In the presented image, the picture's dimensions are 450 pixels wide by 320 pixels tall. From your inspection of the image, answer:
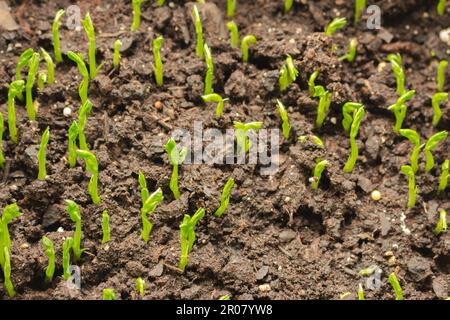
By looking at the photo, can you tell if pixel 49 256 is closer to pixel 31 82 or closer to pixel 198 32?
pixel 31 82

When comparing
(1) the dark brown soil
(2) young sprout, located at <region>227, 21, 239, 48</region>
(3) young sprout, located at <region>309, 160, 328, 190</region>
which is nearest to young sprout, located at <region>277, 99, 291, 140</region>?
(1) the dark brown soil

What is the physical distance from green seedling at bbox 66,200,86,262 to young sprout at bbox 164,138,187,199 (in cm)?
30

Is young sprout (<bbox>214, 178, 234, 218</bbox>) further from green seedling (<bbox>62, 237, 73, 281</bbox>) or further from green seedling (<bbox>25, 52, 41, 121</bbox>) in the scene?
green seedling (<bbox>25, 52, 41, 121</bbox>)

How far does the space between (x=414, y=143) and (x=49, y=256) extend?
1263 millimetres

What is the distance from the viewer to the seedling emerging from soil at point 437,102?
2348mm

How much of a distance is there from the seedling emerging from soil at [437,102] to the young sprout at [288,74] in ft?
1.56

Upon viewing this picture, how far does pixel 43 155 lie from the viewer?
2.13 meters

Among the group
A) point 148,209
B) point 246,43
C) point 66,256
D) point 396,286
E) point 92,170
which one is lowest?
point 396,286

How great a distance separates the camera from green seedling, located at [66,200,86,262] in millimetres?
2016

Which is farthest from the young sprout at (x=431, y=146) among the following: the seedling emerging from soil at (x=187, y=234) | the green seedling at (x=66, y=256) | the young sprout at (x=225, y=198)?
the green seedling at (x=66, y=256)

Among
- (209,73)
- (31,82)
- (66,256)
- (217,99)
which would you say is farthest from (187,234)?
(31,82)
